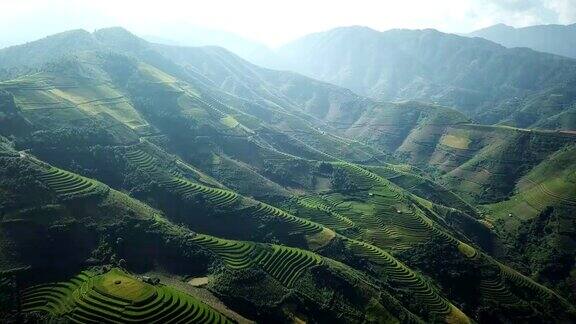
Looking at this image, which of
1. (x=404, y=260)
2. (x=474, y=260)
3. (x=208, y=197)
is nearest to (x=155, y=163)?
(x=208, y=197)

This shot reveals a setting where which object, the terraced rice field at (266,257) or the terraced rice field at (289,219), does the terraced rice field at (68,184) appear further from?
the terraced rice field at (289,219)

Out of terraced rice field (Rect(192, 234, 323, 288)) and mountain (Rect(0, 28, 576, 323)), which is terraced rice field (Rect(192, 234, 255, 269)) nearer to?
terraced rice field (Rect(192, 234, 323, 288))

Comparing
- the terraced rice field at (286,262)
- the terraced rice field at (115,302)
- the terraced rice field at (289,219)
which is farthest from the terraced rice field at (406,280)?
the terraced rice field at (115,302)

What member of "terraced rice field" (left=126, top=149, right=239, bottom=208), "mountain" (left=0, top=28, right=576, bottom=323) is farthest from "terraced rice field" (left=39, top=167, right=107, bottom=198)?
"terraced rice field" (left=126, top=149, right=239, bottom=208)

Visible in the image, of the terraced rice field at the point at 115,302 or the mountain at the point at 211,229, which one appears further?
the mountain at the point at 211,229

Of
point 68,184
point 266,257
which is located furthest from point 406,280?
point 68,184
